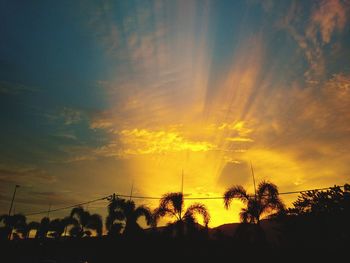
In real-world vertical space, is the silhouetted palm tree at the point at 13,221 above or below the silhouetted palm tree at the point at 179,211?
above

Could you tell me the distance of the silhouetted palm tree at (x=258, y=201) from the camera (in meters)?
22.2

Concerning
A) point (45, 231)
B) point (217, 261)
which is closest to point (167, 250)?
point (217, 261)

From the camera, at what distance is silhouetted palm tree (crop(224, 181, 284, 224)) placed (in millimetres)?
22203

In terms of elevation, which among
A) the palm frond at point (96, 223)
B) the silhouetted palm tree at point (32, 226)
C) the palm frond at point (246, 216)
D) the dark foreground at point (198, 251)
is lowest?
the dark foreground at point (198, 251)

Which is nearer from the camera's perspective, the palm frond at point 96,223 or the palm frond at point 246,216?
the palm frond at point 246,216

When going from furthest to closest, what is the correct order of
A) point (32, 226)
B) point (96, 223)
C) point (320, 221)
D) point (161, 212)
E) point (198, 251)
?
1. point (32, 226)
2. point (96, 223)
3. point (161, 212)
4. point (198, 251)
5. point (320, 221)

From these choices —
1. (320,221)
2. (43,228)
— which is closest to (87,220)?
(43,228)

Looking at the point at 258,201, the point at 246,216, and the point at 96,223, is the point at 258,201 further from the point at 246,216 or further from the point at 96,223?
the point at 96,223

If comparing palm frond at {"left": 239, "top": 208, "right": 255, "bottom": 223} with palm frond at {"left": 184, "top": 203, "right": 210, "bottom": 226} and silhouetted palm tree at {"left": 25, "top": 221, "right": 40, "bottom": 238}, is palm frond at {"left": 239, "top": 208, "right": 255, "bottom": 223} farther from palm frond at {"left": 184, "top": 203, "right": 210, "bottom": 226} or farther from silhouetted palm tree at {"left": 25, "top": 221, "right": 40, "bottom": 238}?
silhouetted palm tree at {"left": 25, "top": 221, "right": 40, "bottom": 238}

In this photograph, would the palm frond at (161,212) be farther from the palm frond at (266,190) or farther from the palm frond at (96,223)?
the palm frond at (96,223)

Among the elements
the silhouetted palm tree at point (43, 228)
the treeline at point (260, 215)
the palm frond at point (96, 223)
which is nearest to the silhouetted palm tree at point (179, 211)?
the treeline at point (260, 215)

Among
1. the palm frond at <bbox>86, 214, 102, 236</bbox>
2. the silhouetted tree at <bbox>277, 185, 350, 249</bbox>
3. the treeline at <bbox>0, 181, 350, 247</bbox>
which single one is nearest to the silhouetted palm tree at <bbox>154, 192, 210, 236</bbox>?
the treeline at <bbox>0, 181, 350, 247</bbox>

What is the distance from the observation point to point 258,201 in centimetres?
2242

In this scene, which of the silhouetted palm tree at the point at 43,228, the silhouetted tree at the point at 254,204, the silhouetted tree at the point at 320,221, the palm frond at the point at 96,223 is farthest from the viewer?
the silhouetted palm tree at the point at 43,228
